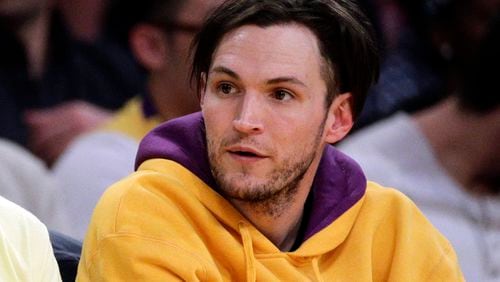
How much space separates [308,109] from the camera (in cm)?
230

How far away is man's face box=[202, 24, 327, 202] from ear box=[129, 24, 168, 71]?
4.63 ft

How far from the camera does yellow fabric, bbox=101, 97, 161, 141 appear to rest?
3711mm

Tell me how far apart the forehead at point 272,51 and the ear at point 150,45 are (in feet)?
4.64

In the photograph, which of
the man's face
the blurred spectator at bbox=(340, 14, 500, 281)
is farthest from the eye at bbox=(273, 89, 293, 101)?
the blurred spectator at bbox=(340, 14, 500, 281)

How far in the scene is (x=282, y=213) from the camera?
237 cm

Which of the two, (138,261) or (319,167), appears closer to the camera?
(138,261)

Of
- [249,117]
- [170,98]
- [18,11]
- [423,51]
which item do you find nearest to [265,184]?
[249,117]

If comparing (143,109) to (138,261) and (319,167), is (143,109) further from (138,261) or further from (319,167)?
(138,261)

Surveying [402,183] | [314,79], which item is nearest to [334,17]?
[314,79]

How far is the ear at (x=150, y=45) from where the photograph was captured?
3713 millimetres

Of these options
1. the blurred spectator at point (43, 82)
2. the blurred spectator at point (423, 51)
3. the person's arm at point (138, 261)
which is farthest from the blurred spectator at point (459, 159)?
the person's arm at point (138, 261)

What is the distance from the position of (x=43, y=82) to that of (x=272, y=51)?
2.06 meters

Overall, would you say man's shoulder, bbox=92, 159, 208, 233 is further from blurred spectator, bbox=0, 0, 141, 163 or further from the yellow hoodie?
blurred spectator, bbox=0, 0, 141, 163

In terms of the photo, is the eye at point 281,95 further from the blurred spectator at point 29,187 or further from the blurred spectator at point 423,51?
the blurred spectator at point 423,51
